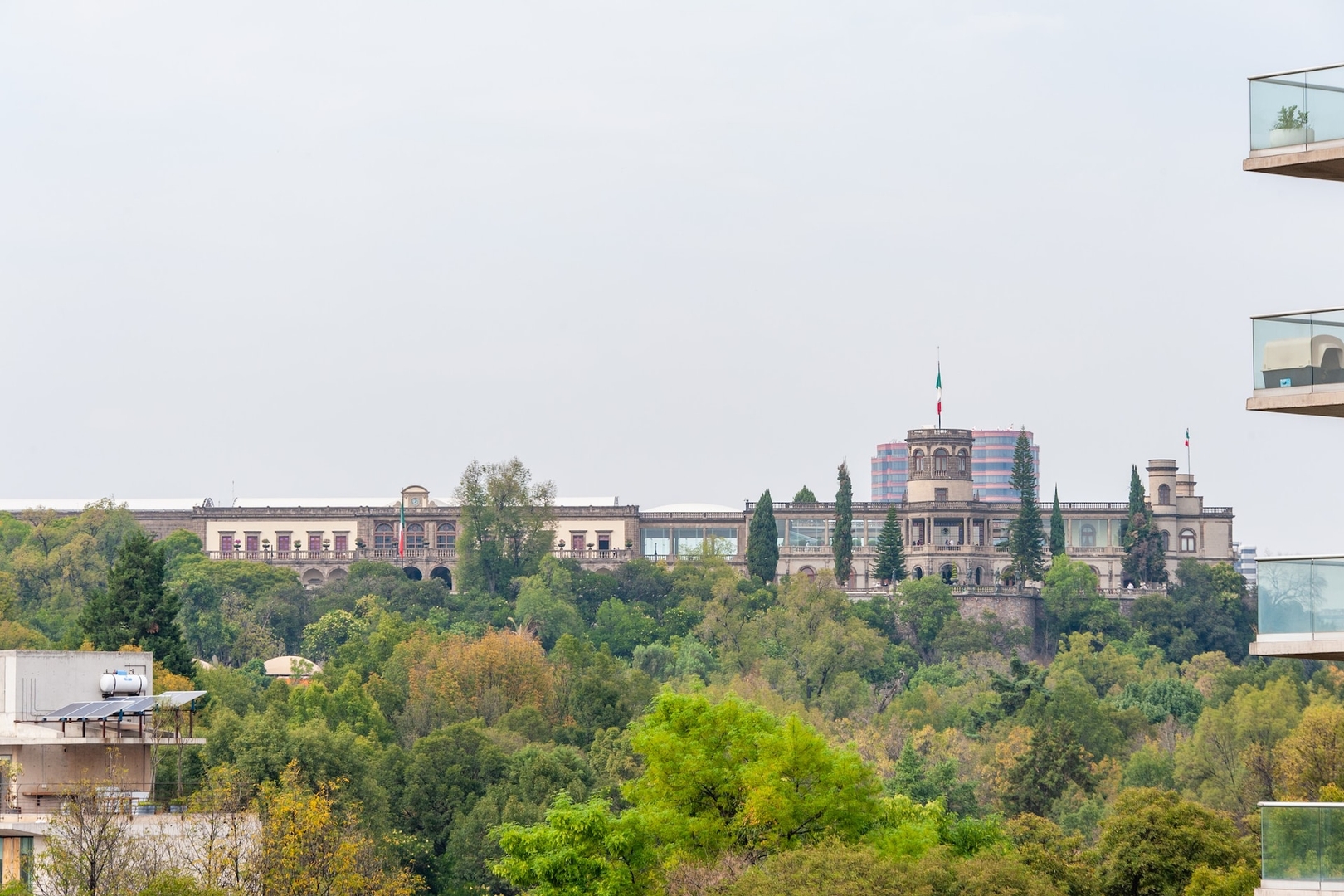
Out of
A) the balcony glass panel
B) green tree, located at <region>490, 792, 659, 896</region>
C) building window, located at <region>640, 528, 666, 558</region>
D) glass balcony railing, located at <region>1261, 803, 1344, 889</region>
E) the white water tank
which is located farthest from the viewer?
building window, located at <region>640, 528, 666, 558</region>

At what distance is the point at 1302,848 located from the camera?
2825 cm

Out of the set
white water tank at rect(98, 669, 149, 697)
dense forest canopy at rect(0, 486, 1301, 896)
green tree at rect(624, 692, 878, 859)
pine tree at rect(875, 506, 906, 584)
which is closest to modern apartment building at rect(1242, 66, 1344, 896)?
dense forest canopy at rect(0, 486, 1301, 896)

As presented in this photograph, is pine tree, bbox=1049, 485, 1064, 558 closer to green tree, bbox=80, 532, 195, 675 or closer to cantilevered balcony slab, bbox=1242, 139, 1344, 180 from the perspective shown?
green tree, bbox=80, 532, 195, 675

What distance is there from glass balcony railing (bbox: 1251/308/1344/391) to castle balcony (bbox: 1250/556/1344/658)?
1879 millimetres

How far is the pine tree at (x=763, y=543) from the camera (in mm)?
181000

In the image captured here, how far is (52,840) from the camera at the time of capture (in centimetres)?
4934

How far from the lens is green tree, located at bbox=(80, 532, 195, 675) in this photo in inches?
4060

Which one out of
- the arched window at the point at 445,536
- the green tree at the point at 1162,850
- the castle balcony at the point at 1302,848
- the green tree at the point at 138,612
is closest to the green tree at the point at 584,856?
the green tree at the point at 1162,850

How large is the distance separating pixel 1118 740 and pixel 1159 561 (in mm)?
72749

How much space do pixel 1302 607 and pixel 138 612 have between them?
80.7 m

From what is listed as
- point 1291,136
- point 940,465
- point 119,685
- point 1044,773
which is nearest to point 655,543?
point 940,465

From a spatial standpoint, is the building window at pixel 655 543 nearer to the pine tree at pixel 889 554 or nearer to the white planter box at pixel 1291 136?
the pine tree at pixel 889 554

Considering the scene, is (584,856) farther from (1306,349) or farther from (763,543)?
(763,543)

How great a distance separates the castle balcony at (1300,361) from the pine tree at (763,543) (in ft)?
498
